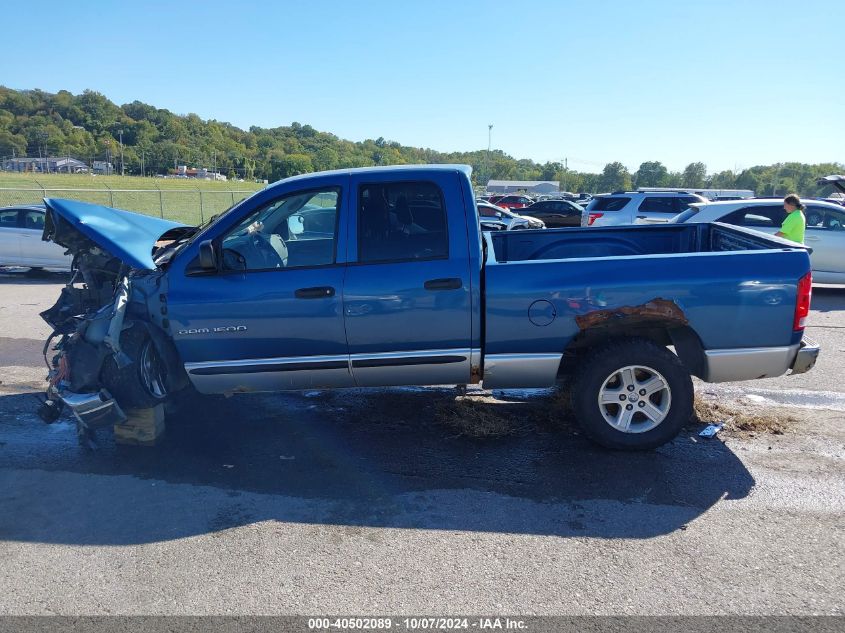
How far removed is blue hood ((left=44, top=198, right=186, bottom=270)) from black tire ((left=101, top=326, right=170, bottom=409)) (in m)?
0.53

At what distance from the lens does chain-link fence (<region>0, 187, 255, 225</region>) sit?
95.7 ft

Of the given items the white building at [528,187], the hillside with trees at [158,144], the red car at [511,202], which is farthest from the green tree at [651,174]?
the red car at [511,202]

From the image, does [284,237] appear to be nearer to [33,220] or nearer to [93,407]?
[93,407]

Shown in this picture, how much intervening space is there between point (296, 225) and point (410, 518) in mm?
2390

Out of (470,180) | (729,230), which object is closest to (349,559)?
(470,180)

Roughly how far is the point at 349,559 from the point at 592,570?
1.26 m

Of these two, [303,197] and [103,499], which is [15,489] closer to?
[103,499]

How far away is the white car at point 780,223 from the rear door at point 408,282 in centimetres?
762

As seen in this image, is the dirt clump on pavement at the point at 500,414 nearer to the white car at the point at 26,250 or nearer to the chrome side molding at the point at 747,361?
the chrome side molding at the point at 747,361

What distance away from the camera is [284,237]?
197 inches

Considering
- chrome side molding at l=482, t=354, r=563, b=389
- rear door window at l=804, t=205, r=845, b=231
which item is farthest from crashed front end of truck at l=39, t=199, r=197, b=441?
rear door window at l=804, t=205, r=845, b=231

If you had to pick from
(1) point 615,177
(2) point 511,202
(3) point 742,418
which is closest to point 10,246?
(3) point 742,418

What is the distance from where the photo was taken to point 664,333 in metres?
4.95

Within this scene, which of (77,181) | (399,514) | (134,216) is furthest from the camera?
(77,181)
